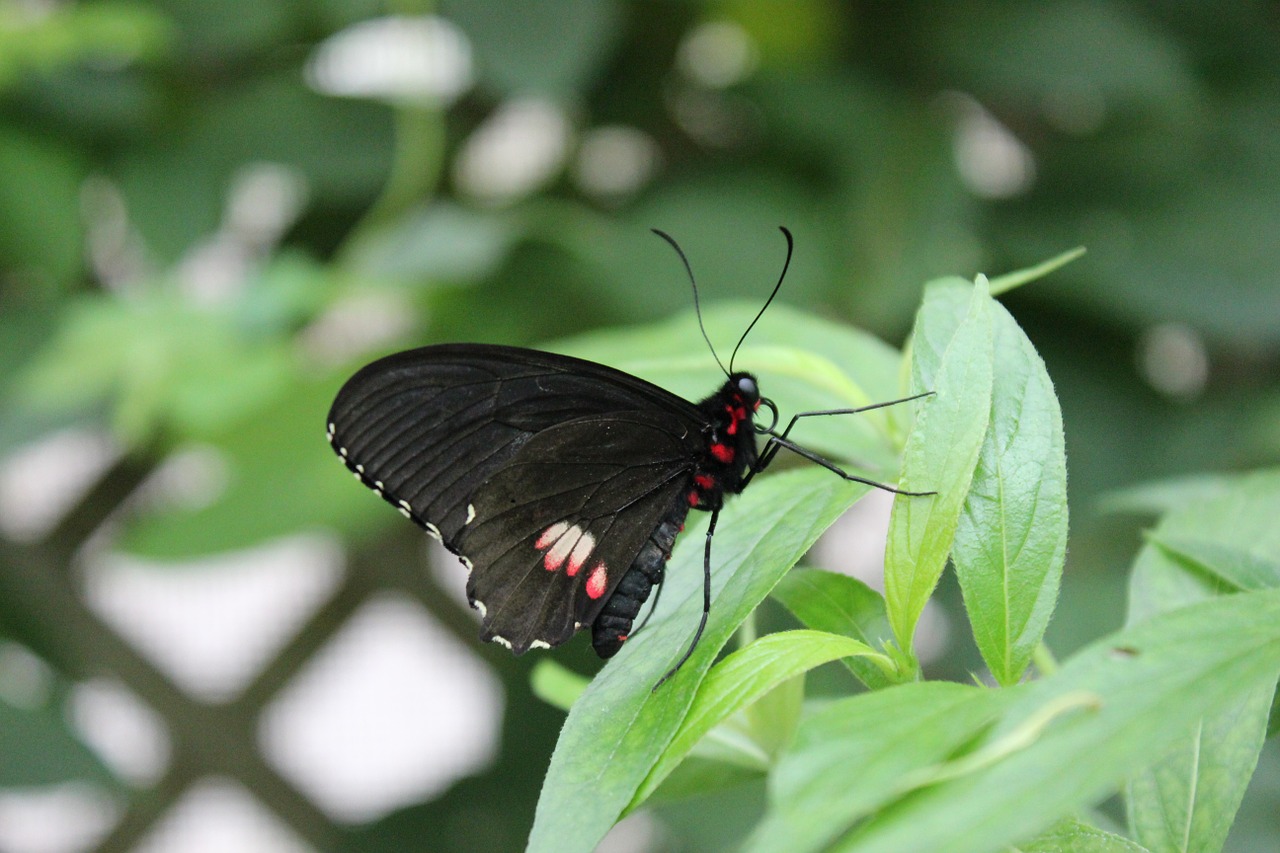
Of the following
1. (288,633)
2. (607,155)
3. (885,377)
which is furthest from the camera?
(288,633)

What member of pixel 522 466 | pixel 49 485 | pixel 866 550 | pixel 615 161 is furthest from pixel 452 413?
pixel 49 485

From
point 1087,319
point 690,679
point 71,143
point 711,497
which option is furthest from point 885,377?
point 71,143

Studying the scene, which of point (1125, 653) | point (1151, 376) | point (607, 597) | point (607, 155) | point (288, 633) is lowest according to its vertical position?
point (288, 633)

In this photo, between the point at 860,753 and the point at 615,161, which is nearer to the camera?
the point at 860,753

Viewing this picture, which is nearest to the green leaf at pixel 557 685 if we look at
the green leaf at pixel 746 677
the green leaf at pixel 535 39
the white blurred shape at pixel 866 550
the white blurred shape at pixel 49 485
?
the green leaf at pixel 746 677

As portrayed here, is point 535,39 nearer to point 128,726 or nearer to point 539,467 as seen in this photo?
point 539,467

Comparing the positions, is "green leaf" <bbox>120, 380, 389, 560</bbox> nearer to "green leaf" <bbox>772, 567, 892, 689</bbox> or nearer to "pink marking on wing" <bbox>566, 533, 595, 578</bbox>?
"pink marking on wing" <bbox>566, 533, 595, 578</bbox>

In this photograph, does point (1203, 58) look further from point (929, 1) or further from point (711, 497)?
point (711, 497)
